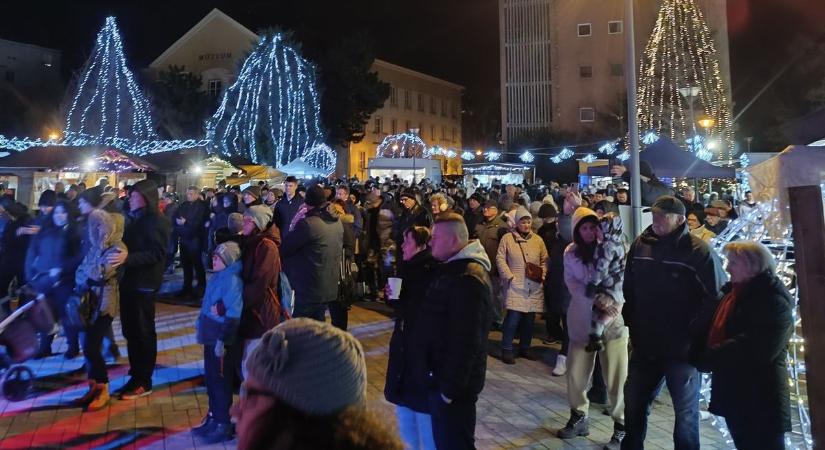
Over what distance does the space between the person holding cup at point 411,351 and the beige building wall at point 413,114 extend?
140 ft

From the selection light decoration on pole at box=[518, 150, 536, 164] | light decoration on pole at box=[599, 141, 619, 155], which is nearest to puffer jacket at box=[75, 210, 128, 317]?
light decoration on pole at box=[599, 141, 619, 155]

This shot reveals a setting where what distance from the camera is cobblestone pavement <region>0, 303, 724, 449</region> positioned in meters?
4.65

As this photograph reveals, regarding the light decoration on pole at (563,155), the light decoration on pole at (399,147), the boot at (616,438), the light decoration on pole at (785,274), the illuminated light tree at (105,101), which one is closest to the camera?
the light decoration on pole at (785,274)

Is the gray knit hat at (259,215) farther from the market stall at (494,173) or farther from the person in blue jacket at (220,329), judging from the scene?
the market stall at (494,173)

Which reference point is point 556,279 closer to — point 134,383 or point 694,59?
point 134,383

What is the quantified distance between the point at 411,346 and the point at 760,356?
82.1 inches

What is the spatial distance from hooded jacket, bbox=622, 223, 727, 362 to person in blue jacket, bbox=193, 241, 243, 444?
306 cm

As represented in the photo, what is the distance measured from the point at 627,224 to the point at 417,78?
50246 millimetres

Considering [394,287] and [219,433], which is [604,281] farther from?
[219,433]

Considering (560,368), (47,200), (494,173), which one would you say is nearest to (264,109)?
(494,173)

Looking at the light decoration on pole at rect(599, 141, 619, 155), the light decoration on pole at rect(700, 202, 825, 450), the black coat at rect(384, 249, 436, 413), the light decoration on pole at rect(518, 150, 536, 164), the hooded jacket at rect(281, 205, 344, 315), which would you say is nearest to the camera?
the black coat at rect(384, 249, 436, 413)

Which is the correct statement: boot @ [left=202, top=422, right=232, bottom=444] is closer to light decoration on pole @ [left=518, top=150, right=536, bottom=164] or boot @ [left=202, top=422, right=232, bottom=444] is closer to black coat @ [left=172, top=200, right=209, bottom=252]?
black coat @ [left=172, top=200, right=209, bottom=252]

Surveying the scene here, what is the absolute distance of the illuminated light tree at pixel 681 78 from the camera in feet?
108

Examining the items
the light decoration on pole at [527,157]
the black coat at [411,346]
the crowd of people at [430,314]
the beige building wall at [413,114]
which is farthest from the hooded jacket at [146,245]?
the beige building wall at [413,114]
